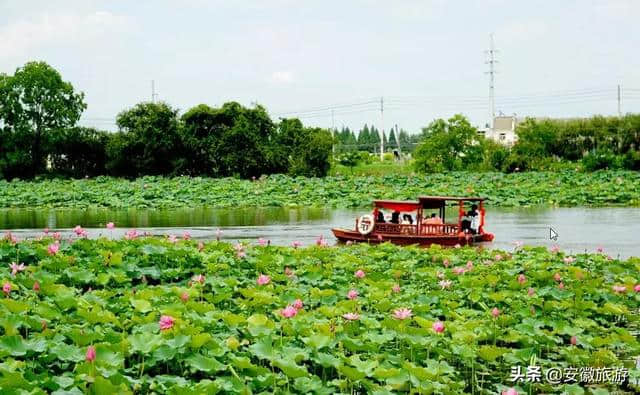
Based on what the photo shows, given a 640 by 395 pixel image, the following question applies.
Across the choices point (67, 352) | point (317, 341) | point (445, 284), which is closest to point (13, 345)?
point (67, 352)

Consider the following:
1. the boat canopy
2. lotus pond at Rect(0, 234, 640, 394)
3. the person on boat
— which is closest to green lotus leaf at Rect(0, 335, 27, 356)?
lotus pond at Rect(0, 234, 640, 394)

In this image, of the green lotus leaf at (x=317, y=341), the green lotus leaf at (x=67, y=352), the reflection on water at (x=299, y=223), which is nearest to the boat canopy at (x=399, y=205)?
the reflection on water at (x=299, y=223)

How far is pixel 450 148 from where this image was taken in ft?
127

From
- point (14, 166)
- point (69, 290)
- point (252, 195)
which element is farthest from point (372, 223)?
point (14, 166)

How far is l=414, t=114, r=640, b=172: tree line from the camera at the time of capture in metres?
38.0

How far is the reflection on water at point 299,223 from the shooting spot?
15625 millimetres

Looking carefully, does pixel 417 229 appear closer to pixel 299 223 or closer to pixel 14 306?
pixel 299 223

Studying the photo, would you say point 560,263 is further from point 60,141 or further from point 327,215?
point 60,141

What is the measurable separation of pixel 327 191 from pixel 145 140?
11.9 metres

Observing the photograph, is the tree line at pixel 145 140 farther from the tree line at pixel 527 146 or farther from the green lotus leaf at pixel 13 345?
the green lotus leaf at pixel 13 345

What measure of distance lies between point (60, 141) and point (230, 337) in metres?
33.5

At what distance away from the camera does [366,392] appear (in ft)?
16.0

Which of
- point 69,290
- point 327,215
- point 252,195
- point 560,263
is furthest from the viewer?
point 252,195

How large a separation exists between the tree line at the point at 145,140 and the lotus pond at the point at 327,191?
3.57 m
